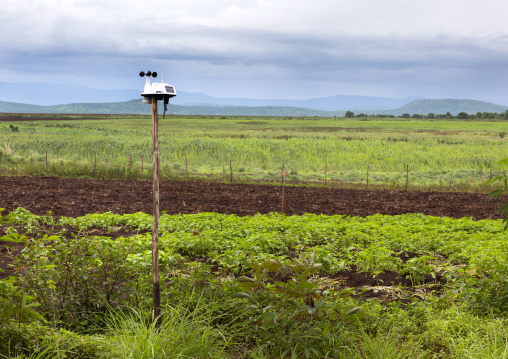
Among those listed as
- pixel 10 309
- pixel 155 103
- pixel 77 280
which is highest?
pixel 155 103

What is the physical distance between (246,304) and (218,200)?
1385cm

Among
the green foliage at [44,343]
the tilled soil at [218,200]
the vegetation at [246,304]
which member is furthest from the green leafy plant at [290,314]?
the tilled soil at [218,200]

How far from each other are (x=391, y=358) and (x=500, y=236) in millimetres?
7810

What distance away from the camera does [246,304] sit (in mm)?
6547

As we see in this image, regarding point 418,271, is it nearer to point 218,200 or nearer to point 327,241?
point 327,241

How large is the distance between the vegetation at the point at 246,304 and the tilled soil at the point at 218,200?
7.81 metres

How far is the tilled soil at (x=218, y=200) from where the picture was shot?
17.7 meters

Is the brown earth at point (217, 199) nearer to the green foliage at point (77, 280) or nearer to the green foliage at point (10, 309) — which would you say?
the green foliage at point (77, 280)

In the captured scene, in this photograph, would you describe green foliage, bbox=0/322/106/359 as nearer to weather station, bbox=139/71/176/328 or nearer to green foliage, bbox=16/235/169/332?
green foliage, bbox=16/235/169/332

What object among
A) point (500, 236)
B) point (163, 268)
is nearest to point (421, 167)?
point (500, 236)

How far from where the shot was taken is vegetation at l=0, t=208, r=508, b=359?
5.05m

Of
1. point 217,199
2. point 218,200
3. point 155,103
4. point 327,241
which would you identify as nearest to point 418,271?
point 327,241

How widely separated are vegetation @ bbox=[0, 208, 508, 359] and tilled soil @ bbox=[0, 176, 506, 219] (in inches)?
307

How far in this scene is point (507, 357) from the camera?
16.1ft
